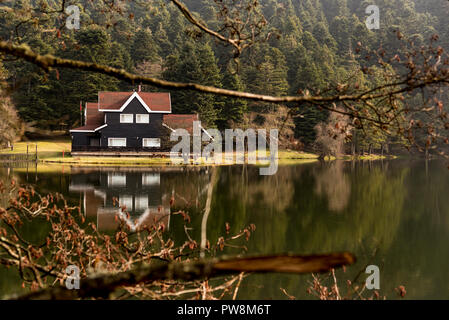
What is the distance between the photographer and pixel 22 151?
4897cm

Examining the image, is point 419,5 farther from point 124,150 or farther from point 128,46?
point 124,150

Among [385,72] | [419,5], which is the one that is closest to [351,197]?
[385,72]

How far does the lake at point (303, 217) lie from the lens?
1109 cm

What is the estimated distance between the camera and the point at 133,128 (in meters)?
A: 51.2

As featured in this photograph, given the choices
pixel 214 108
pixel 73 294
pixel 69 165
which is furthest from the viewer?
pixel 214 108

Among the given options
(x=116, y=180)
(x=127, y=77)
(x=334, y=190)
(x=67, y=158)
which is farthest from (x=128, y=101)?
(x=127, y=77)

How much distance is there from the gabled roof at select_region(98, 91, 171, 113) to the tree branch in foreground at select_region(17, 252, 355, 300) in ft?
164

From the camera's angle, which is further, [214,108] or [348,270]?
[214,108]

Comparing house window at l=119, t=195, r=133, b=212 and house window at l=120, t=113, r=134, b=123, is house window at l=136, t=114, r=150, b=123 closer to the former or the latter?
house window at l=120, t=113, r=134, b=123

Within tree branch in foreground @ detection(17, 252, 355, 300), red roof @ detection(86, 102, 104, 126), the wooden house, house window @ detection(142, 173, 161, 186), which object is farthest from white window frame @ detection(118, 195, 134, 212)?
red roof @ detection(86, 102, 104, 126)

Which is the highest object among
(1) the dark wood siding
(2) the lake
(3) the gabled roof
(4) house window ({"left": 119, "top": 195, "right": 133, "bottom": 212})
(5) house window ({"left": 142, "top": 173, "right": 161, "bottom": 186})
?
(3) the gabled roof

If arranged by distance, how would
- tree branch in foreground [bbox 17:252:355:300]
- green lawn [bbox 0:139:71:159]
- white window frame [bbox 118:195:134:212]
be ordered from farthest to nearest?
1. green lawn [bbox 0:139:71:159]
2. white window frame [bbox 118:195:134:212]
3. tree branch in foreground [bbox 17:252:355:300]

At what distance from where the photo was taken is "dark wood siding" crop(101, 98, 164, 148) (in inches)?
1997

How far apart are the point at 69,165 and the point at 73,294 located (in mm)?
42400
